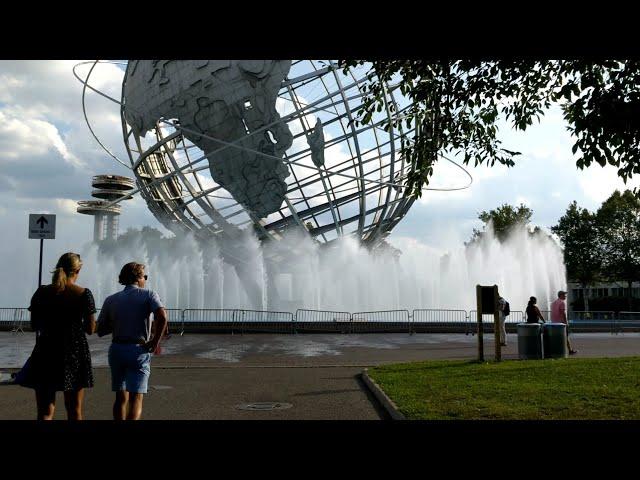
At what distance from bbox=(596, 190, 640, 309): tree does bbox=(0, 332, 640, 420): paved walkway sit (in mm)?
37759

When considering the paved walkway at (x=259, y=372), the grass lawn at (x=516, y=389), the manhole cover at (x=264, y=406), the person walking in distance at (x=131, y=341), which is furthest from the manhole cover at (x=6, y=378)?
the grass lawn at (x=516, y=389)

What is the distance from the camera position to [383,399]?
26.6 ft

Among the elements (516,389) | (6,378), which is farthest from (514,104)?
(6,378)

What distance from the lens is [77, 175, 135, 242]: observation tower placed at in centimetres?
9294

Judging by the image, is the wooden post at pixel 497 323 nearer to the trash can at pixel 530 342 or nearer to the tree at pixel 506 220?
the trash can at pixel 530 342

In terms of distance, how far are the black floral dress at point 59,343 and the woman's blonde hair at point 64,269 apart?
0.22ft

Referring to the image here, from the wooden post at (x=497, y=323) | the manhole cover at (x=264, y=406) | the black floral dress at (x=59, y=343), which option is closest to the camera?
the black floral dress at (x=59, y=343)

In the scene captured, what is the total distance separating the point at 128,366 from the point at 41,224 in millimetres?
5649

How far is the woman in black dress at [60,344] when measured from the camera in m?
5.15

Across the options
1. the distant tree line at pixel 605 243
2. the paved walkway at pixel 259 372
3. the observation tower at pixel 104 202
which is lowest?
the paved walkway at pixel 259 372

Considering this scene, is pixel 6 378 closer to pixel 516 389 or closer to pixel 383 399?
pixel 383 399

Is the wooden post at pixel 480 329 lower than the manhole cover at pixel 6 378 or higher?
higher
